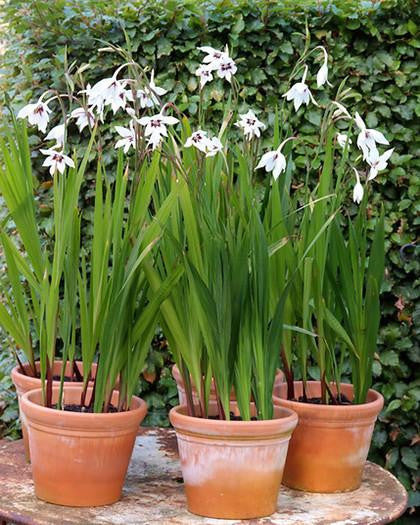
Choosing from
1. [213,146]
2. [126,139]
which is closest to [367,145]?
[213,146]

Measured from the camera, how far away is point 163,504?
1.48m

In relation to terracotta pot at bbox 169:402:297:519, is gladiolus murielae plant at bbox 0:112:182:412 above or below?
above

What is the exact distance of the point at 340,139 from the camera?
63.8 inches

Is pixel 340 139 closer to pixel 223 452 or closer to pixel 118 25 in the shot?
pixel 223 452

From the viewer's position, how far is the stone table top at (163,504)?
1.38 m

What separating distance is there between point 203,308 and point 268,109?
63.1 inches

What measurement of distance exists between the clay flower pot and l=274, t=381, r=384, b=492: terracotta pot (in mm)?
334

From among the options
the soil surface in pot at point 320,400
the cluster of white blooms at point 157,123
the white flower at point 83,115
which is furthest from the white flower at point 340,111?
the soil surface in pot at point 320,400

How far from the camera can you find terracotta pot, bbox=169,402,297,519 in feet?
4.50

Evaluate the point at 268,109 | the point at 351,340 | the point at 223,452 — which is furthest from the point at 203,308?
the point at 268,109

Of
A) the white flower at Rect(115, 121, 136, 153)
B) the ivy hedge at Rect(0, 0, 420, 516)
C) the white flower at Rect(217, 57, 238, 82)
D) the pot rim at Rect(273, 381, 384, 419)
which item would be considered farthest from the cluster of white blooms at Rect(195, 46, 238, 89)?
the ivy hedge at Rect(0, 0, 420, 516)

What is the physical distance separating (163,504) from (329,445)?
341mm

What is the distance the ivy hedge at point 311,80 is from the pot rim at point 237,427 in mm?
1414

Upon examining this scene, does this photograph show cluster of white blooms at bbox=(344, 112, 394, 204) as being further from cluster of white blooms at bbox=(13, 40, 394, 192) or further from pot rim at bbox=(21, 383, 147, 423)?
pot rim at bbox=(21, 383, 147, 423)
